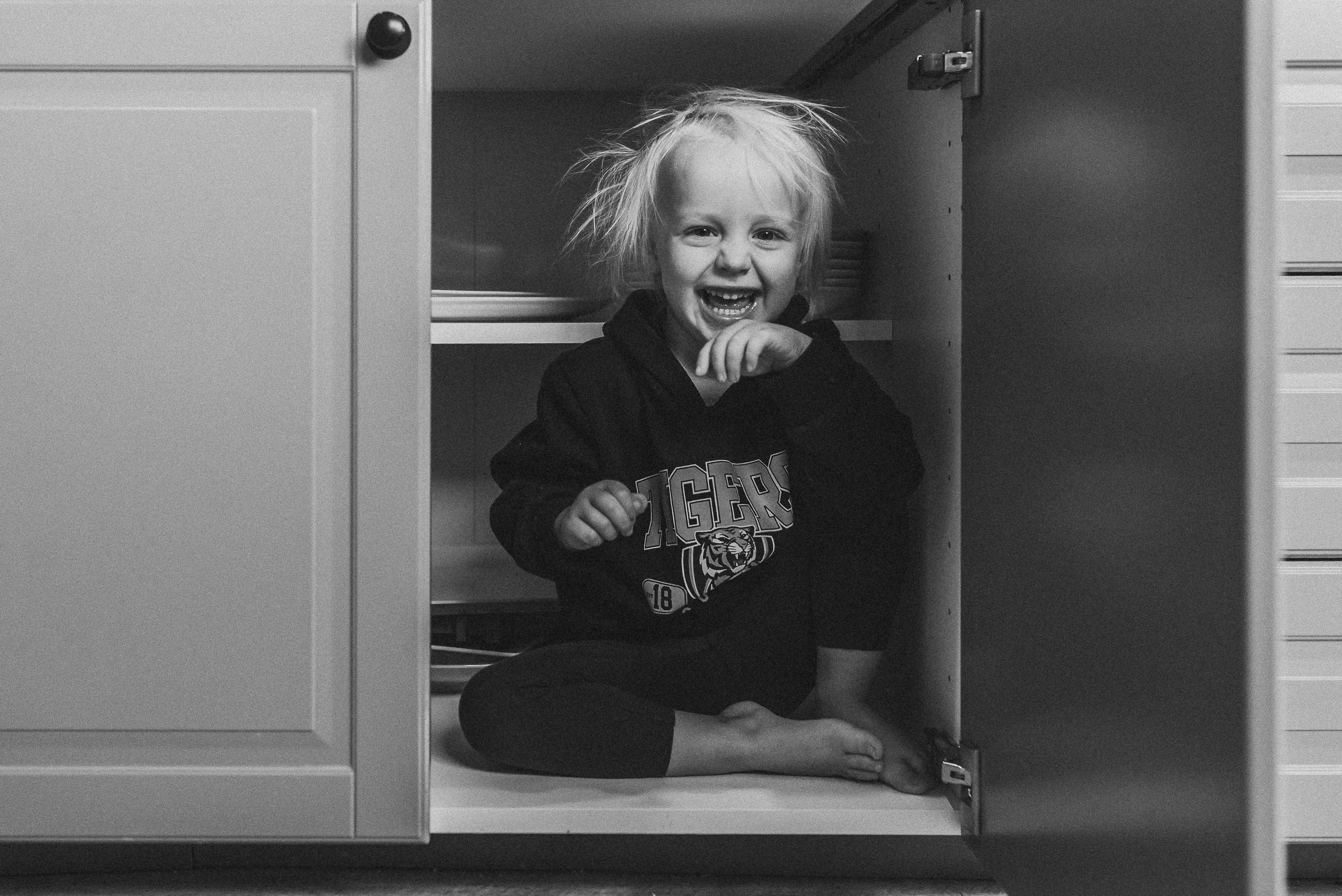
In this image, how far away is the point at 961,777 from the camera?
0.81 metres

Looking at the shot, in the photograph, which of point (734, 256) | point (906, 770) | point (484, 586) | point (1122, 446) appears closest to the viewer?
point (1122, 446)

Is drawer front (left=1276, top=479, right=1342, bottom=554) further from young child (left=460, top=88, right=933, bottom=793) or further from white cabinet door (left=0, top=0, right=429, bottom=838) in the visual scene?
white cabinet door (left=0, top=0, right=429, bottom=838)

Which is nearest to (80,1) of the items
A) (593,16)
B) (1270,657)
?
(593,16)

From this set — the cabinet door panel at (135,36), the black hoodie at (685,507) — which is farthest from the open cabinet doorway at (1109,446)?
the cabinet door panel at (135,36)

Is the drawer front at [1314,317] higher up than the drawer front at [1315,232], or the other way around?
the drawer front at [1315,232]

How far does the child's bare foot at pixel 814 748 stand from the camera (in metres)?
0.88

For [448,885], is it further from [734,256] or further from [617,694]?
[734,256]

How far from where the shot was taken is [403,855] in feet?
3.15

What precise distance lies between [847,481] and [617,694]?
0.85 ft

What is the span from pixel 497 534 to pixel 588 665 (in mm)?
152

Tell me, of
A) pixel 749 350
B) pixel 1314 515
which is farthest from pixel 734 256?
pixel 1314 515

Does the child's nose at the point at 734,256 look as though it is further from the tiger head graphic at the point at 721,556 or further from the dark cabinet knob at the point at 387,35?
the dark cabinet knob at the point at 387,35

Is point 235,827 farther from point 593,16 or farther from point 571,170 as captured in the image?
point 571,170

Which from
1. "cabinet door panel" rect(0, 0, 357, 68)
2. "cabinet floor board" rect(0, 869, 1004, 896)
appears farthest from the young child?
"cabinet door panel" rect(0, 0, 357, 68)
